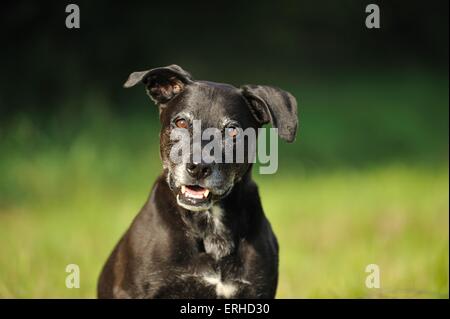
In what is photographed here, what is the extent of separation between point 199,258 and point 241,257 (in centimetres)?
25

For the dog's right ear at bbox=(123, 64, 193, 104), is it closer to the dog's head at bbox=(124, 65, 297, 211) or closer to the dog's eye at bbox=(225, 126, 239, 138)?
the dog's head at bbox=(124, 65, 297, 211)

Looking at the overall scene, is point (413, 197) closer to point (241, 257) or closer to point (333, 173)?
point (333, 173)

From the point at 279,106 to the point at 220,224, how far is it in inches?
29.3

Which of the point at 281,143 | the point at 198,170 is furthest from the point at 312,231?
the point at 198,170

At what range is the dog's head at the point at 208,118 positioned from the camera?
4.66m

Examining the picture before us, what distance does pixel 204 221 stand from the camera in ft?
16.4

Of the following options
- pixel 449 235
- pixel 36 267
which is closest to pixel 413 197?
pixel 449 235

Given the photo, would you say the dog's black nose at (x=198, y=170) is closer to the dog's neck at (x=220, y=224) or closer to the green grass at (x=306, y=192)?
the dog's neck at (x=220, y=224)

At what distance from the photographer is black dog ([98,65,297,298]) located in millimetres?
4812

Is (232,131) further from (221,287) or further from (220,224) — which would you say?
(221,287)

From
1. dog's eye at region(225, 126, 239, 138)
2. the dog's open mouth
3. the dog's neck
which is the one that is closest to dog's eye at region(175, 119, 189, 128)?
dog's eye at region(225, 126, 239, 138)

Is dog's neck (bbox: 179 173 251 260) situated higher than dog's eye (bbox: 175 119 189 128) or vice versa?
dog's eye (bbox: 175 119 189 128)

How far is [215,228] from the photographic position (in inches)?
196

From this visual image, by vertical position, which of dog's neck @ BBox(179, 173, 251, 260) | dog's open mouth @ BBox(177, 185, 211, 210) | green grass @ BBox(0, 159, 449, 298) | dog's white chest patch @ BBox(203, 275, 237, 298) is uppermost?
dog's open mouth @ BBox(177, 185, 211, 210)
